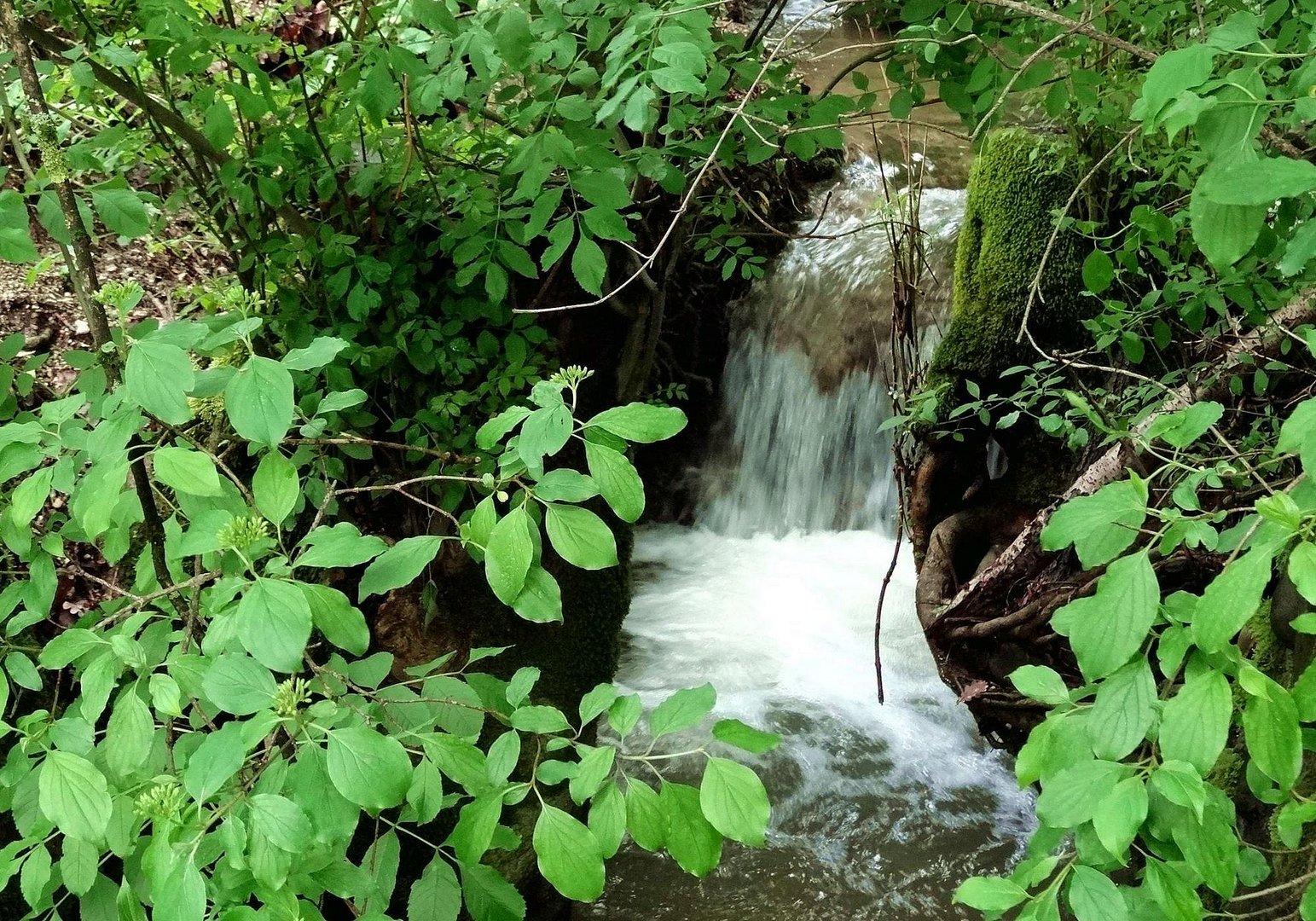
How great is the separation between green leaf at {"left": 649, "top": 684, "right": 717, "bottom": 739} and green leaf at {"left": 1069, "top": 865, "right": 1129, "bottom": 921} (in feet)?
1.62

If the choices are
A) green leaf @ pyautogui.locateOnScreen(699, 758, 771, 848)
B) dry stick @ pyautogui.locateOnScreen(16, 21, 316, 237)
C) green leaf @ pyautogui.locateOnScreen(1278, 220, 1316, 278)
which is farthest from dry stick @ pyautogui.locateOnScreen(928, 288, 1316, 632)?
dry stick @ pyautogui.locateOnScreen(16, 21, 316, 237)

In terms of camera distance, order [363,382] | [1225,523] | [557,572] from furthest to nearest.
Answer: [557,572] < [363,382] < [1225,523]

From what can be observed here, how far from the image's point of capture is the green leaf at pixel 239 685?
1.04 meters

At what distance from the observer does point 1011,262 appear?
3730mm

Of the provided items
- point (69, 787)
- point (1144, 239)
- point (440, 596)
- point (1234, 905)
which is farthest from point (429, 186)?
point (1234, 905)

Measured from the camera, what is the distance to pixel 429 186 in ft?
9.52

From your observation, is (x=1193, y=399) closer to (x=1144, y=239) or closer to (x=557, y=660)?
(x=1144, y=239)

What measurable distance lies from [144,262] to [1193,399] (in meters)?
4.09

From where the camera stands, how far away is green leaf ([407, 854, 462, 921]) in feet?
4.36

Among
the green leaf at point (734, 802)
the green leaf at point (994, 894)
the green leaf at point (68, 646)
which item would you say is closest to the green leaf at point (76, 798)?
the green leaf at point (68, 646)

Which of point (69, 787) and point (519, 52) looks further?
point (519, 52)

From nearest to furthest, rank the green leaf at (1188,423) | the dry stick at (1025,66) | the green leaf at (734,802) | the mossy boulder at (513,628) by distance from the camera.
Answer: the green leaf at (734,802) < the green leaf at (1188,423) < the dry stick at (1025,66) < the mossy boulder at (513,628)

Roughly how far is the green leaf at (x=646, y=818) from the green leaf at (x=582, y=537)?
0.94 feet

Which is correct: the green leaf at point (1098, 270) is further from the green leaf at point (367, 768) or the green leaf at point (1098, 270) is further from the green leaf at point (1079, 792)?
the green leaf at point (367, 768)
